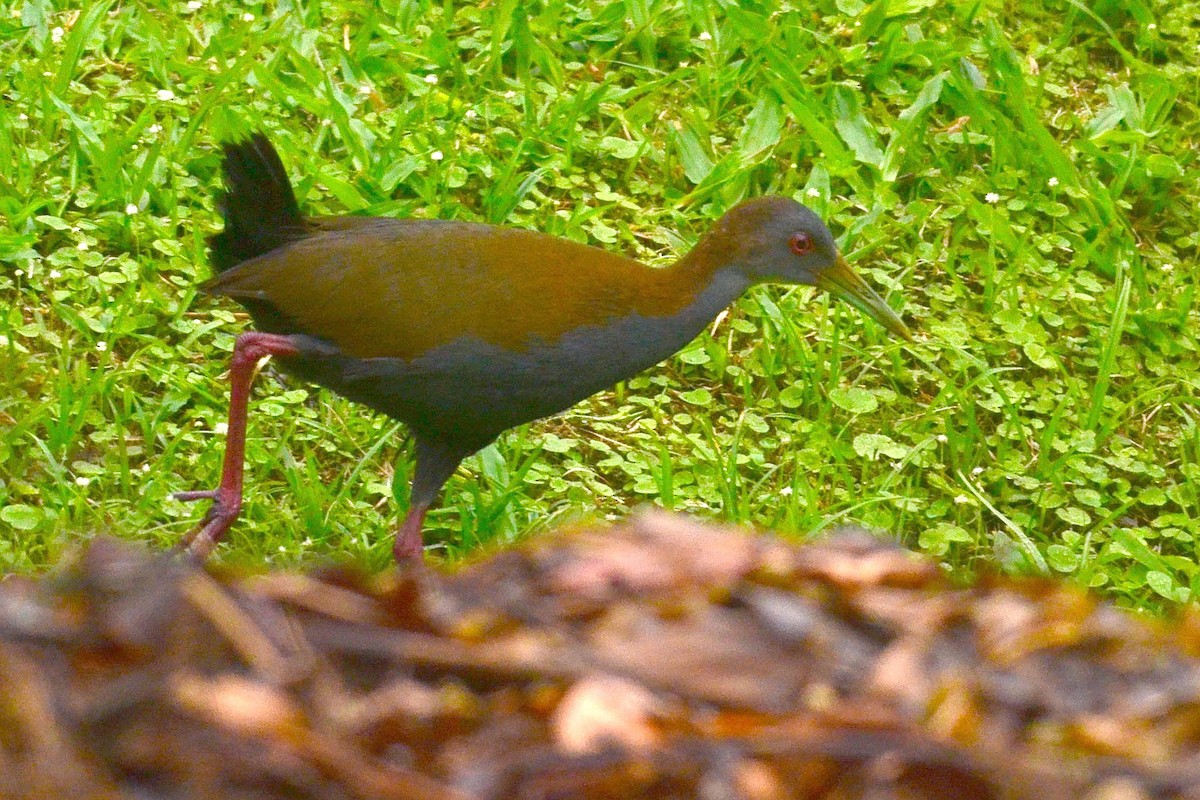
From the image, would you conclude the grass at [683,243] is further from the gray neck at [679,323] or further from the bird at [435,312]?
the gray neck at [679,323]

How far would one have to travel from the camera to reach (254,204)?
4430 mm

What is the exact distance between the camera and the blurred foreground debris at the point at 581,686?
166cm

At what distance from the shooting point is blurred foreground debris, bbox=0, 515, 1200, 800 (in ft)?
5.45

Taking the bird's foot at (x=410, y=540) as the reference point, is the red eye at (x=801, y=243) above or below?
above

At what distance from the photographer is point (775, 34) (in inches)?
258

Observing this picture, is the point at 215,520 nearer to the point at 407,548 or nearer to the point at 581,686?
the point at 407,548

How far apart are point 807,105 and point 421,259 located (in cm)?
244

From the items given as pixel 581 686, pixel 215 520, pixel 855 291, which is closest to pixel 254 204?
pixel 215 520

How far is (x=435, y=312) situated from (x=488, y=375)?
0.19 m

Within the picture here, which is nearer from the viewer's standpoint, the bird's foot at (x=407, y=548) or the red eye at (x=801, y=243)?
the bird's foot at (x=407, y=548)

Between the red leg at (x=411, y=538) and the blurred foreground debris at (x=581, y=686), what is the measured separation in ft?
7.81

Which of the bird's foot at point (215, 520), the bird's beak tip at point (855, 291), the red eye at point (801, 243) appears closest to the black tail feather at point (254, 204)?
the bird's foot at point (215, 520)

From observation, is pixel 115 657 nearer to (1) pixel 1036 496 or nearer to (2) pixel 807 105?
(1) pixel 1036 496

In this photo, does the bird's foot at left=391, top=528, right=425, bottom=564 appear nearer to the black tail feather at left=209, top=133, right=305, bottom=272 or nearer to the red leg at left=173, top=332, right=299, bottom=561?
the red leg at left=173, top=332, right=299, bottom=561
